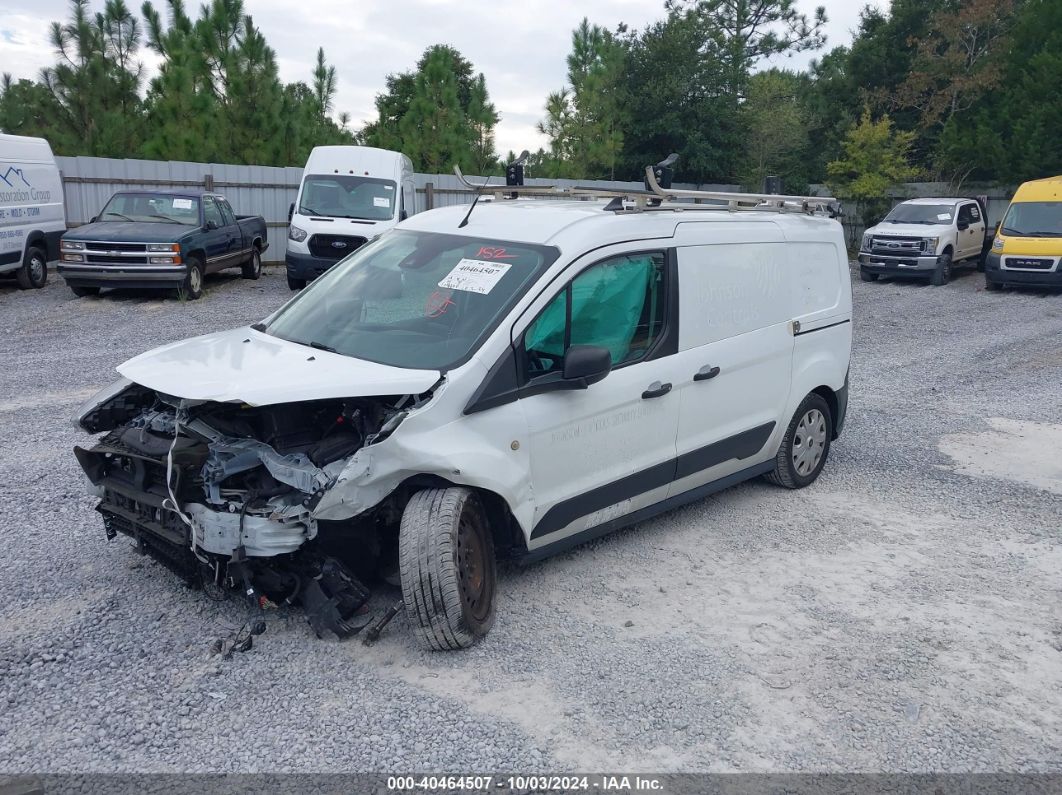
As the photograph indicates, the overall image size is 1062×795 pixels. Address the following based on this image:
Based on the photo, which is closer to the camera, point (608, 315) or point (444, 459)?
point (444, 459)

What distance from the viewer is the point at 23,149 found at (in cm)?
1500

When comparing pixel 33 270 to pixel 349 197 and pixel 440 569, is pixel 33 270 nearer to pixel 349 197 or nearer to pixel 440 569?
pixel 349 197

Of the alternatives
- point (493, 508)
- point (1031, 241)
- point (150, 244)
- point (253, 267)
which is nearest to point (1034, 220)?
point (1031, 241)

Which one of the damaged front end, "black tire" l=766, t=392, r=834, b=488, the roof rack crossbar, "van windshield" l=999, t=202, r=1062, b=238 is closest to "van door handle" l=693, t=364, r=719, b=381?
the roof rack crossbar

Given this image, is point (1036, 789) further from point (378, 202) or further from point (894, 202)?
point (894, 202)

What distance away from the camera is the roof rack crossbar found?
551 cm

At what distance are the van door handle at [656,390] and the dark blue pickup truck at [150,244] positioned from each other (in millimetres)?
11206

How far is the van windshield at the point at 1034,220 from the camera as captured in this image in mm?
19062

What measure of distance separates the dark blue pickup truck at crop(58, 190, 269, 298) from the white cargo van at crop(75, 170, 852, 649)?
984 cm

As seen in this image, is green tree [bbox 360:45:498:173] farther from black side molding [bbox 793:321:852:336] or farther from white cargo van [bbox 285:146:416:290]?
black side molding [bbox 793:321:852:336]

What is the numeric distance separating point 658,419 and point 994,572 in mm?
2108

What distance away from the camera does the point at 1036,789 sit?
3.45m

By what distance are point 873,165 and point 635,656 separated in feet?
86.5

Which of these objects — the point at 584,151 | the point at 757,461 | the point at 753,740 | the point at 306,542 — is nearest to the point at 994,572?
the point at 757,461
